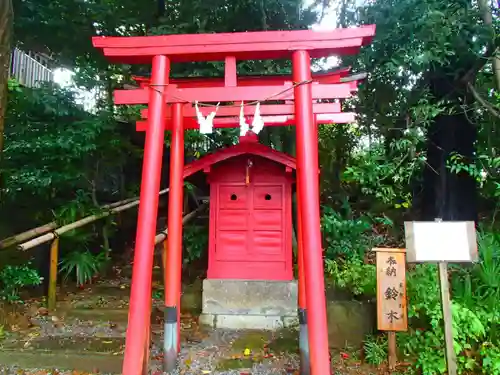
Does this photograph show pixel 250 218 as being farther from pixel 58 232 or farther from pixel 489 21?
pixel 489 21

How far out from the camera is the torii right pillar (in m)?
3.32

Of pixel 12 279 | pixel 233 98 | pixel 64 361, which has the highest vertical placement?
pixel 233 98

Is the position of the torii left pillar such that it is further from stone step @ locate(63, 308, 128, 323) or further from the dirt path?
stone step @ locate(63, 308, 128, 323)

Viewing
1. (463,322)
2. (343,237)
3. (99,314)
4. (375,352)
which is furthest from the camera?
(343,237)

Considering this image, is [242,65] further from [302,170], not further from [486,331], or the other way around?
[486,331]

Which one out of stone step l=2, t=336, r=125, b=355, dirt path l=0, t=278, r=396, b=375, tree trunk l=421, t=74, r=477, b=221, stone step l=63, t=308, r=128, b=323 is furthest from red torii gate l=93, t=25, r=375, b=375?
tree trunk l=421, t=74, r=477, b=221

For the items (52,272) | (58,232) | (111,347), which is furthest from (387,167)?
(52,272)

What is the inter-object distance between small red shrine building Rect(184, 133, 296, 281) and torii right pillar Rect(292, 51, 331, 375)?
2.32m

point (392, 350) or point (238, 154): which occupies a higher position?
point (238, 154)

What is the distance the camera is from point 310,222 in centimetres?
348

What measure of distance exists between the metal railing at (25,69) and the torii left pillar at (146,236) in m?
9.11

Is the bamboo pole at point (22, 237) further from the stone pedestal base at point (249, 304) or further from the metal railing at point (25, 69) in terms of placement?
the metal railing at point (25, 69)

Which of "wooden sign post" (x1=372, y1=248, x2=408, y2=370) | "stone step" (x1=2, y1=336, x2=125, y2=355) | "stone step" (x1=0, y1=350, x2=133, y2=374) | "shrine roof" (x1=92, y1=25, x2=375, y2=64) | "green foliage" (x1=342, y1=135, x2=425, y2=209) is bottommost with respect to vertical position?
"stone step" (x1=0, y1=350, x2=133, y2=374)

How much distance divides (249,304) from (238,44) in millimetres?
3897
